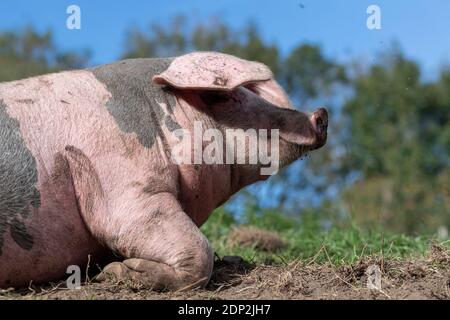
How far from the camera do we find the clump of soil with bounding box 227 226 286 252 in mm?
7641

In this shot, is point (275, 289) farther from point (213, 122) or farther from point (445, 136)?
point (445, 136)

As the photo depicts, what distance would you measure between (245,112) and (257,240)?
277cm

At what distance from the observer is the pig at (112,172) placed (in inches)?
173

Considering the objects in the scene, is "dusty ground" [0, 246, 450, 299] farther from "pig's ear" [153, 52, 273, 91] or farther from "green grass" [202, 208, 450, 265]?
"pig's ear" [153, 52, 273, 91]

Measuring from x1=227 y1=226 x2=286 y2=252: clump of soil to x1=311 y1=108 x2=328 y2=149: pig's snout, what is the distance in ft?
7.92

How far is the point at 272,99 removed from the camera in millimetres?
5398

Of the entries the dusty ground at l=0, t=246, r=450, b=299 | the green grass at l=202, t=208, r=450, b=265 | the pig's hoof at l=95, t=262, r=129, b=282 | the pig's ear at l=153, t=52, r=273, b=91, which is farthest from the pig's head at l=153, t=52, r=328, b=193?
the pig's hoof at l=95, t=262, r=129, b=282

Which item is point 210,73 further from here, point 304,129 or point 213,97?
point 304,129

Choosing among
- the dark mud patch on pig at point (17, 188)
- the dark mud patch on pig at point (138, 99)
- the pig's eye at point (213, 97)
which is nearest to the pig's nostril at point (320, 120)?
the pig's eye at point (213, 97)

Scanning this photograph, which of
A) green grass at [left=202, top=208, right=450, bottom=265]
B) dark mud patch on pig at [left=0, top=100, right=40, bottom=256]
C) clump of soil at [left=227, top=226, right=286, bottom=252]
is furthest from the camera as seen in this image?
clump of soil at [left=227, top=226, right=286, bottom=252]

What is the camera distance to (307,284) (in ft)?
14.9

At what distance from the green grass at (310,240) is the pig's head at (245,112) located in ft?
3.09

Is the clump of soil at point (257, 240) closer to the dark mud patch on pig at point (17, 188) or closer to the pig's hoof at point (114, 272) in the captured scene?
the pig's hoof at point (114, 272)

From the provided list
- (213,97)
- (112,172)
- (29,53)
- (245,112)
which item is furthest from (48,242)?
(29,53)
